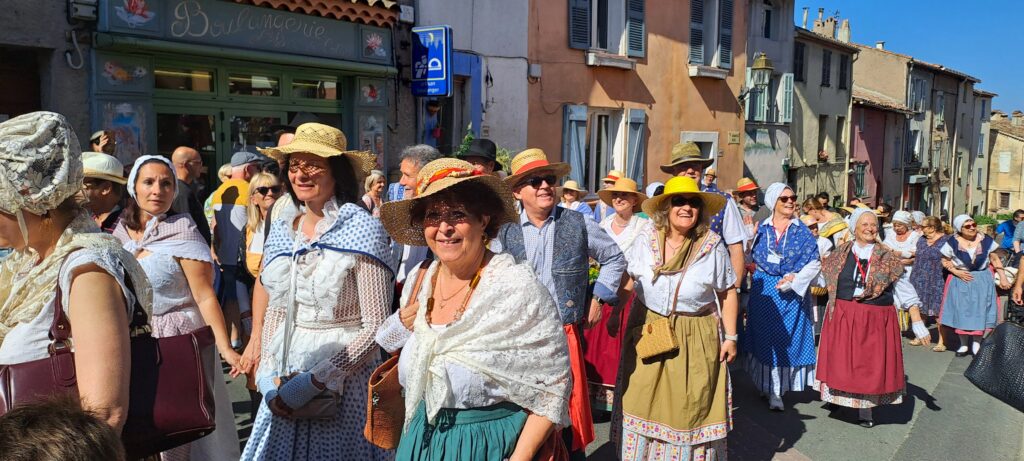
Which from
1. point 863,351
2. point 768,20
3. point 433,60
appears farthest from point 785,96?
point 863,351

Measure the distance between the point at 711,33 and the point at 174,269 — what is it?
17.0 m

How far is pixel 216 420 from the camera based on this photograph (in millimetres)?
3914

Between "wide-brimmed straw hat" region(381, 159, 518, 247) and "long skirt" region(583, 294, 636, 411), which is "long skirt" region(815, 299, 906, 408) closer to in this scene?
"long skirt" region(583, 294, 636, 411)

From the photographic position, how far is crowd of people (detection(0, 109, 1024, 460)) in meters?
2.18

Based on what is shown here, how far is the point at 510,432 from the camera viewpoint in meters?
2.67

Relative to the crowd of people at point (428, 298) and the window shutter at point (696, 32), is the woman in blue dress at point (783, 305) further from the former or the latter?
the window shutter at point (696, 32)

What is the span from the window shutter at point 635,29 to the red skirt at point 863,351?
418 inches

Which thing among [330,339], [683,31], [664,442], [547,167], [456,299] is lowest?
[664,442]

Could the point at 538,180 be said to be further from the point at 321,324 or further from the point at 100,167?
the point at 100,167

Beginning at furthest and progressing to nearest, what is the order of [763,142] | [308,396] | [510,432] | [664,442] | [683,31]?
1. [763,142]
2. [683,31]
3. [664,442]
4. [308,396]
5. [510,432]

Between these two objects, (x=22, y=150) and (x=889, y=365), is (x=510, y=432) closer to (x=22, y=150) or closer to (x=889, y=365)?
(x=22, y=150)

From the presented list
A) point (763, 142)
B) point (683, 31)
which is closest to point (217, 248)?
point (683, 31)

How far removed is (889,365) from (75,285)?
6.21m

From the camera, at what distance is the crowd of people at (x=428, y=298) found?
2176 mm
